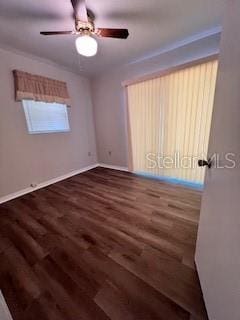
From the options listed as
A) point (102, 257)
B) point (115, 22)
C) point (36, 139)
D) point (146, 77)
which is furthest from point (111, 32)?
point (102, 257)

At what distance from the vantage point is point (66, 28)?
192 cm

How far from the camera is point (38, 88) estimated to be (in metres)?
2.69

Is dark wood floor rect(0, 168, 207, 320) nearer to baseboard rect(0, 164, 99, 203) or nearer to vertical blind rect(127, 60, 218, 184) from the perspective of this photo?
baseboard rect(0, 164, 99, 203)

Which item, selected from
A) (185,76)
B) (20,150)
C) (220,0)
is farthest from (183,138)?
(20,150)

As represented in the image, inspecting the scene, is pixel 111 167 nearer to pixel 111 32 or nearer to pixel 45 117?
pixel 45 117

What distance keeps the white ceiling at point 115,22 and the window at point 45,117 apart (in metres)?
0.84

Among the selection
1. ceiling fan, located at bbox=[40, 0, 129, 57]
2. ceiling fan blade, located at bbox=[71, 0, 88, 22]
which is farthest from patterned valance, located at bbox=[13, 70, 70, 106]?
ceiling fan blade, located at bbox=[71, 0, 88, 22]

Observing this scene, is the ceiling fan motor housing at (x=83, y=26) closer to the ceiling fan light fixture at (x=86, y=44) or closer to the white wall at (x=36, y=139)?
the ceiling fan light fixture at (x=86, y=44)

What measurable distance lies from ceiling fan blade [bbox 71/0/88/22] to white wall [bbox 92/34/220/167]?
1.58 meters

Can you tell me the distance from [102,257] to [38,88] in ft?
9.55

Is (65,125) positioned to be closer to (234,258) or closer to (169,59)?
(169,59)

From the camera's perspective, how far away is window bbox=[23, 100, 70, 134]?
271cm

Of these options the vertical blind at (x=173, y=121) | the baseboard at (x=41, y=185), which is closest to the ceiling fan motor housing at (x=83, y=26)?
the vertical blind at (x=173, y=121)

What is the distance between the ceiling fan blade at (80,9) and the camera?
1.30 meters
